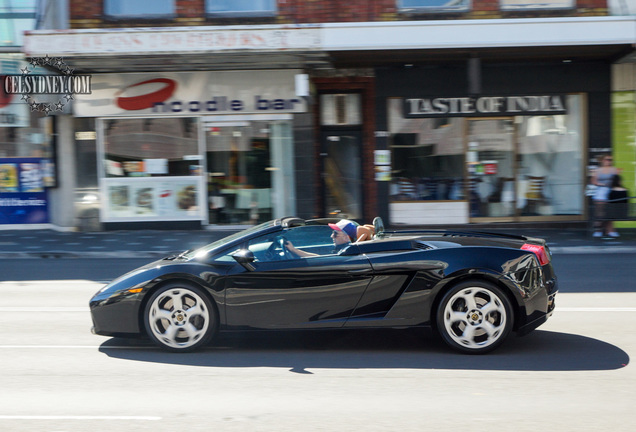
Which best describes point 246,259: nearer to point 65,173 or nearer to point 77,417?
point 77,417

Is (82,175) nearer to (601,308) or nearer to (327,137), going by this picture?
(327,137)

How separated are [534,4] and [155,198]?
916 centimetres

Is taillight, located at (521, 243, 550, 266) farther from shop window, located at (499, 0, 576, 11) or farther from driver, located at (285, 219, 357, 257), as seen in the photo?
shop window, located at (499, 0, 576, 11)

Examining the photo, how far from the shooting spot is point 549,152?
1645 centimetres

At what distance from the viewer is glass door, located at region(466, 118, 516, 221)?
16422 mm

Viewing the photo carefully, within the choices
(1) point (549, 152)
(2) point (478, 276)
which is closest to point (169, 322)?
(2) point (478, 276)

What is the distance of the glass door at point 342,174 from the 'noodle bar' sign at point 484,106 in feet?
4.91

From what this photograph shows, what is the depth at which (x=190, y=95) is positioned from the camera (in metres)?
16.3

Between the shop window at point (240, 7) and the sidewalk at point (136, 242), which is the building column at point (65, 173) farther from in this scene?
the shop window at point (240, 7)

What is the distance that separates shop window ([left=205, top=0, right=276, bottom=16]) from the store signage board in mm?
1265

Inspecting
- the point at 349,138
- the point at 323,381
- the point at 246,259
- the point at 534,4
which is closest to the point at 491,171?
the point at 349,138

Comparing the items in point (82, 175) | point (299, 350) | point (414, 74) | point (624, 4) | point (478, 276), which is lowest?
point (299, 350)

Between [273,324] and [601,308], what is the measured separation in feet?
13.0

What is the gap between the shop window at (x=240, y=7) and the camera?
631 inches
